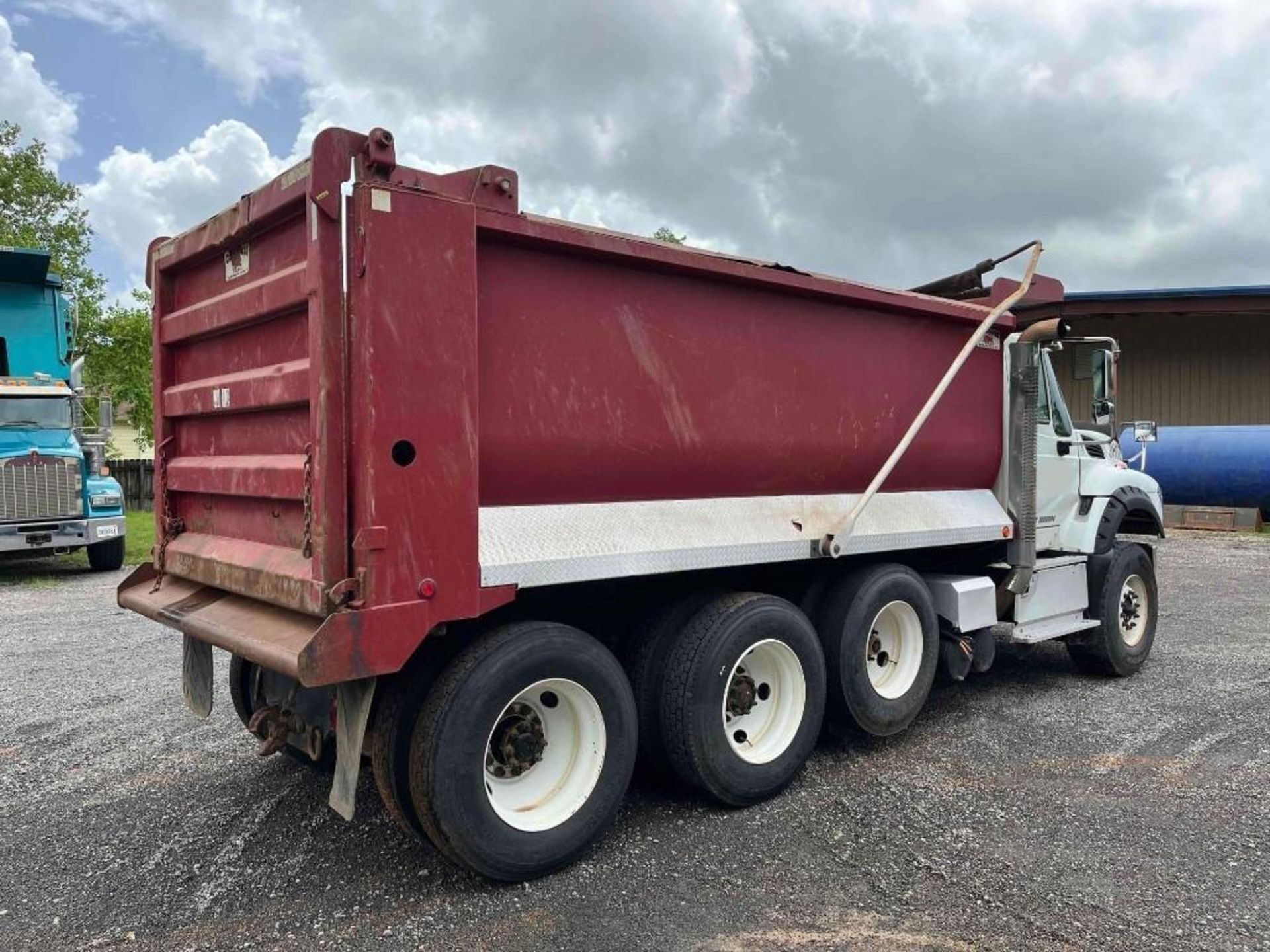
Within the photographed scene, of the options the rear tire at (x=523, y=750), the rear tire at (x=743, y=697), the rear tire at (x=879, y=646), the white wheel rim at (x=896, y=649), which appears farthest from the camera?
the white wheel rim at (x=896, y=649)

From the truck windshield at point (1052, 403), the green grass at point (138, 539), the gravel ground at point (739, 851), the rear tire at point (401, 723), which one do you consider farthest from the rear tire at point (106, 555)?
the truck windshield at point (1052, 403)

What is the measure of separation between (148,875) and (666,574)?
8.05 ft

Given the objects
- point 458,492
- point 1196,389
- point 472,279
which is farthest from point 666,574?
point 1196,389

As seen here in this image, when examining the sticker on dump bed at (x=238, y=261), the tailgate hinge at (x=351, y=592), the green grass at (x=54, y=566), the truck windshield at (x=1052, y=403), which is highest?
the sticker on dump bed at (x=238, y=261)

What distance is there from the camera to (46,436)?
39.8 feet

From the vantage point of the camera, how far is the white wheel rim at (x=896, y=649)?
16.8 feet

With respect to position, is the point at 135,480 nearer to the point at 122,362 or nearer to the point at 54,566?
the point at 122,362

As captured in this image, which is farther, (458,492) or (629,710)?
(629,710)

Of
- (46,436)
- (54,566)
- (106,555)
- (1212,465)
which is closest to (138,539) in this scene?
(54,566)

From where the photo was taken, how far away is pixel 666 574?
433 cm

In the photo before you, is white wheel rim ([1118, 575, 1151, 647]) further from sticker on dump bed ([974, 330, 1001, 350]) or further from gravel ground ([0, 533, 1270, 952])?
sticker on dump bed ([974, 330, 1001, 350])

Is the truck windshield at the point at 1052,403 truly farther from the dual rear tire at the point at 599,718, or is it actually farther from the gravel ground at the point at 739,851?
the dual rear tire at the point at 599,718

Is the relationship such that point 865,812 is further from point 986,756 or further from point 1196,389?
point 1196,389

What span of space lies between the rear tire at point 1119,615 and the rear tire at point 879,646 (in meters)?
1.93
